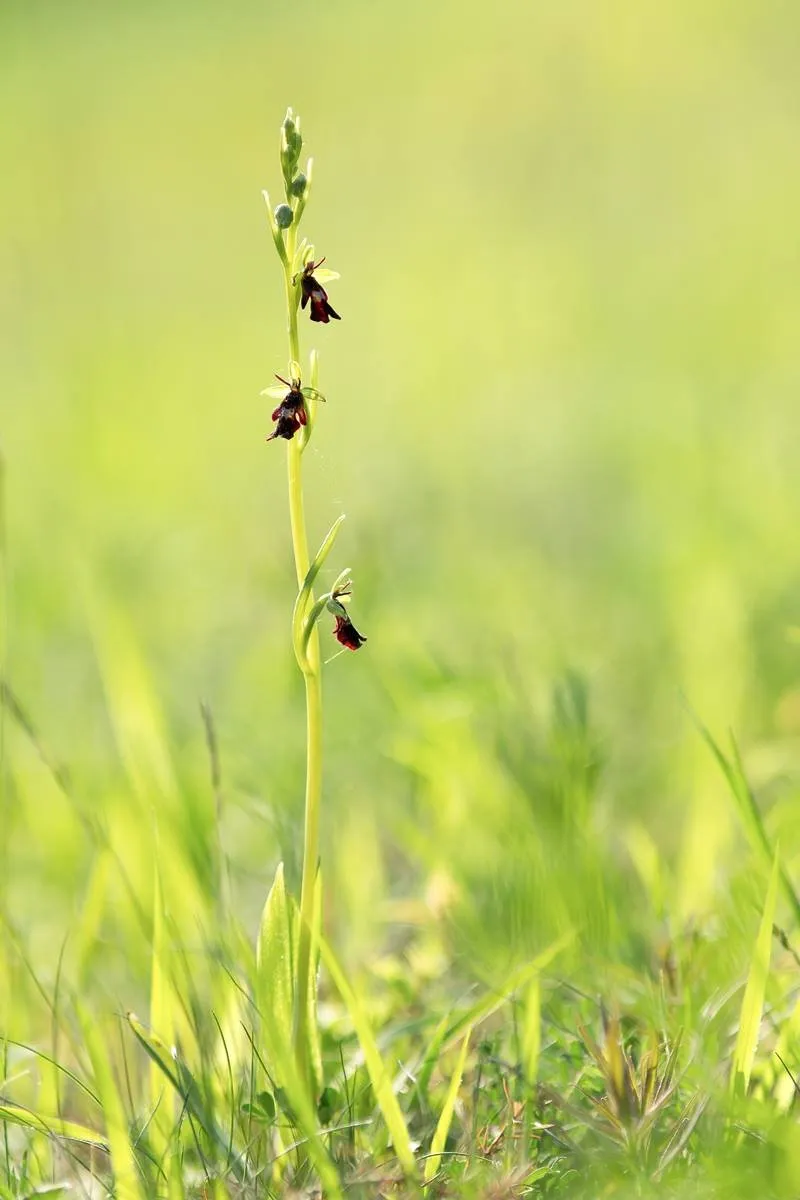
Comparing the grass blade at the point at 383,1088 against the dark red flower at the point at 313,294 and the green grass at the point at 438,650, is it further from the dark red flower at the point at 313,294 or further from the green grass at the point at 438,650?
the dark red flower at the point at 313,294

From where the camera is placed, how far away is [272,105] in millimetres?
12578

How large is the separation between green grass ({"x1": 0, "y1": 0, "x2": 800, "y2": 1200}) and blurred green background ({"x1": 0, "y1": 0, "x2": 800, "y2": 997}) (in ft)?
0.08

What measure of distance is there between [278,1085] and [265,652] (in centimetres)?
214

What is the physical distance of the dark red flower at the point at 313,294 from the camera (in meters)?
1.79

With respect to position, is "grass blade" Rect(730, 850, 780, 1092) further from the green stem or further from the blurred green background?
the green stem

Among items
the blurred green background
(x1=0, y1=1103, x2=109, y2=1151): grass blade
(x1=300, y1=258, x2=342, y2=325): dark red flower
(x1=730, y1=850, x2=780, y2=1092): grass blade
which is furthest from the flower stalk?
(x1=730, y1=850, x2=780, y2=1092): grass blade

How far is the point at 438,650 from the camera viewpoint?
3701 millimetres

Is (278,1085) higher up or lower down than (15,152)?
lower down

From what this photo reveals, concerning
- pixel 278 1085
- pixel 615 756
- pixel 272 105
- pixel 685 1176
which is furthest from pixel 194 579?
pixel 272 105

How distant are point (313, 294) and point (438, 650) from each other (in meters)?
2.01

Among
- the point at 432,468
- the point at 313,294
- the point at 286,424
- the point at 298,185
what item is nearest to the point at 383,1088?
the point at 286,424

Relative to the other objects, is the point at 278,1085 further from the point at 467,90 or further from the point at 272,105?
the point at 272,105

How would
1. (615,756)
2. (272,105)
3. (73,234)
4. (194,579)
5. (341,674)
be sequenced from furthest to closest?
(272,105) → (73,234) → (194,579) → (341,674) → (615,756)

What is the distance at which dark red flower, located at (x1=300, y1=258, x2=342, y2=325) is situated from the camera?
5.87 feet
